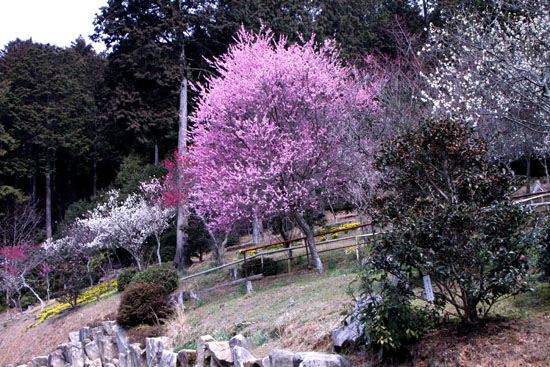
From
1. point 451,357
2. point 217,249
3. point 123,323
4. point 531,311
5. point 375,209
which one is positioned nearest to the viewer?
point 451,357

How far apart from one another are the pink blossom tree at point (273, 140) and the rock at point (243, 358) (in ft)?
18.3

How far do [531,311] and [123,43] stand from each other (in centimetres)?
2241

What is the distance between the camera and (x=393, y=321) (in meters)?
4.19

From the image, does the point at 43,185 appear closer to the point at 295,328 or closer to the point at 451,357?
the point at 295,328

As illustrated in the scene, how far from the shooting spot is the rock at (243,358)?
5481 mm

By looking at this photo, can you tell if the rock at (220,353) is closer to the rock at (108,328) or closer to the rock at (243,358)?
the rock at (243,358)

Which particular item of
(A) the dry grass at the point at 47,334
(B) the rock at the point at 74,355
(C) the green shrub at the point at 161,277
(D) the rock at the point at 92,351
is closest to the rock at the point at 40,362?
(B) the rock at the point at 74,355

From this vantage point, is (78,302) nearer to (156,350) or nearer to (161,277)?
(161,277)

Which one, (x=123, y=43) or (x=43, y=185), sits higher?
(x=123, y=43)

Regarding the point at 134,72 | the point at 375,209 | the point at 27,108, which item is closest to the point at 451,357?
the point at 375,209

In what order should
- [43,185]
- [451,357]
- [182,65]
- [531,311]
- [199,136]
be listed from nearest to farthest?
[451,357]
[531,311]
[199,136]
[182,65]
[43,185]

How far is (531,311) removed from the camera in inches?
174

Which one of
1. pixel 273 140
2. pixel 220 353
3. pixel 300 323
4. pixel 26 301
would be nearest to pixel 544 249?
pixel 300 323

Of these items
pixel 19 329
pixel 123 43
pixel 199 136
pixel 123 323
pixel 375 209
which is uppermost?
pixel 123 43
